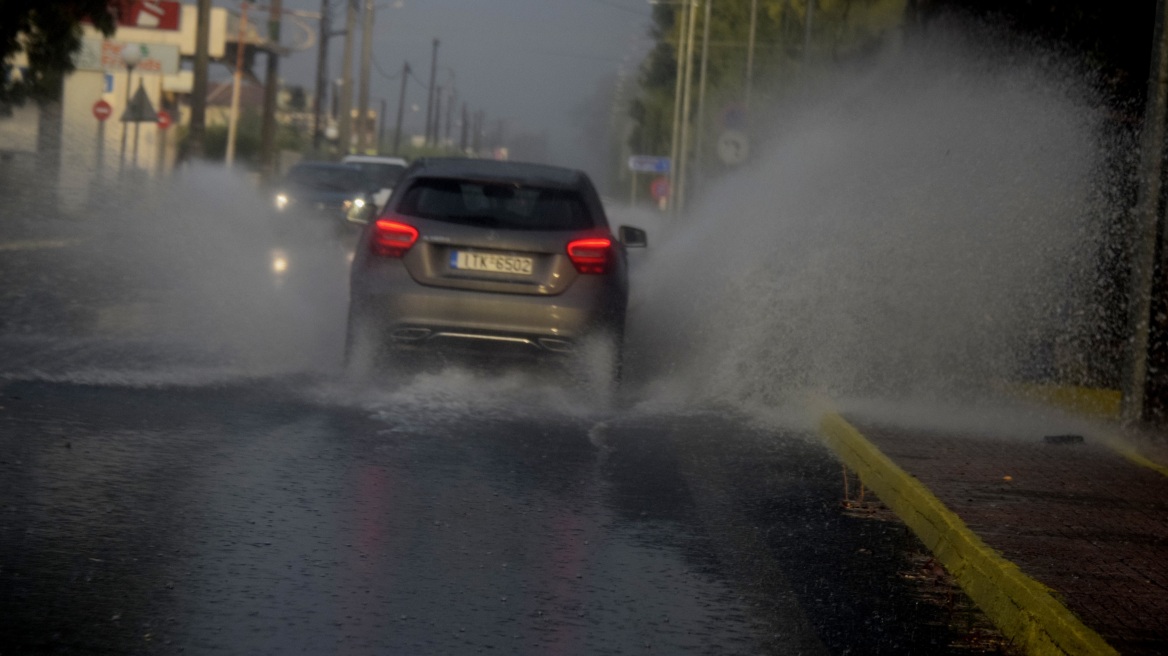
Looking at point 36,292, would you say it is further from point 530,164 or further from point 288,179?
point 288,179

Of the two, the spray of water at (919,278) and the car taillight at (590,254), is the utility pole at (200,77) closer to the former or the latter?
the spray of water at (919,278)

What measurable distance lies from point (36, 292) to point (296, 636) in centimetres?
1348

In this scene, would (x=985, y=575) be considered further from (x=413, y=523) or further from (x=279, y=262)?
(x=279, y=262)

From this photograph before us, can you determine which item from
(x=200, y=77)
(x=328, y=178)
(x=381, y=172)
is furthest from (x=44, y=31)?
(x=200, y=77)

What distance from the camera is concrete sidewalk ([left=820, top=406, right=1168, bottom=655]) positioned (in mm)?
5629

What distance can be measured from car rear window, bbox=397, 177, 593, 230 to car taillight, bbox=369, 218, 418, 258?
0.13 m

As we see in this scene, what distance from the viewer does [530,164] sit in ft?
38.5

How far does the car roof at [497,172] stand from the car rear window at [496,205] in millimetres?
40

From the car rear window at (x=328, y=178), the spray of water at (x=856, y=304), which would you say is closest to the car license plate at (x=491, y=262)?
the spray of water at (x=856, y=304)

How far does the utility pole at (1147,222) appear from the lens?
10.7 m

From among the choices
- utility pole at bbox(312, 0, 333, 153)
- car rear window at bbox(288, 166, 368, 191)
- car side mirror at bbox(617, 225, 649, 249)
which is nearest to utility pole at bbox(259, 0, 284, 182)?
utility pole at bbox(312, 0, 333, 153)

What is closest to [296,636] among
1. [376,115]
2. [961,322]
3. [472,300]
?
[472,300]

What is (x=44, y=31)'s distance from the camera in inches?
1156

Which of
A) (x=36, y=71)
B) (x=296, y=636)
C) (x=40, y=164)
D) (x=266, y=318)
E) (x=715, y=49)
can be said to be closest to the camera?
(x=296, y=636)
